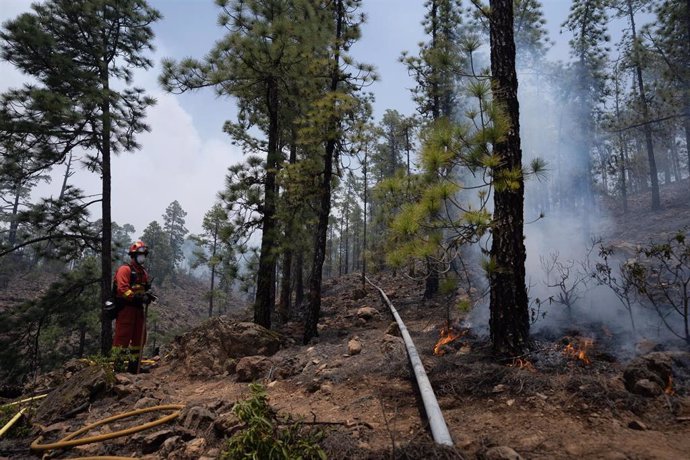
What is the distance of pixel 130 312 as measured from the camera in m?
6.00

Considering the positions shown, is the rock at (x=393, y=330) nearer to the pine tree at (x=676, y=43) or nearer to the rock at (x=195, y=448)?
the rock at (x=195, y=448)

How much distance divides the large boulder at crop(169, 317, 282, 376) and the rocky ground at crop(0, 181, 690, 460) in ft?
0.12

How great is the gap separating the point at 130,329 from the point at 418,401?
17.1ft

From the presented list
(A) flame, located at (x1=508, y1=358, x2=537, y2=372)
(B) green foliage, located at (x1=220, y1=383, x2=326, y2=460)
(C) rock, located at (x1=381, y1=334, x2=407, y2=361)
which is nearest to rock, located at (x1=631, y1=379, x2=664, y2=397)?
(A) flame, located at (x1=508, y1=358, x2=537, y2=372)

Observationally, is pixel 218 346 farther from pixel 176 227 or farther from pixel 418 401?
pixel 176 227

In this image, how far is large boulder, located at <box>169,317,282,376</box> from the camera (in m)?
5.94

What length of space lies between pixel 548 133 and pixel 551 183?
5.13 meters

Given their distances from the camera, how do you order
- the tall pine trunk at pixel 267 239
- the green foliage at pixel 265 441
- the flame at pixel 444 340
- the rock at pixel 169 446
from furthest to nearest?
the tall pine trunk at pixel 267 239, the flame at pixel 444 340, the rock at pixel 169 446, the green foliage at pixel 265 441

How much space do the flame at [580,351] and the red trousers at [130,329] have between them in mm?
6365

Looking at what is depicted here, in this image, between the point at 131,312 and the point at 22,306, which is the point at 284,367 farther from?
the point at 22,306

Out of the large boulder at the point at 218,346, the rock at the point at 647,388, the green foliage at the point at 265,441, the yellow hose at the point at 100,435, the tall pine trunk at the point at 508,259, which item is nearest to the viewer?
the green foliage at the point at 265,441

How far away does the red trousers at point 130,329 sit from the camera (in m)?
5.89

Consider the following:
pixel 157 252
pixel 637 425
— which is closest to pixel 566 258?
pixel 637 425

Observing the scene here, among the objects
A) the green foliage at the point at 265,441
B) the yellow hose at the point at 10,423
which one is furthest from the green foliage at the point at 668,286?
the yellow hose at the point at 10,423
